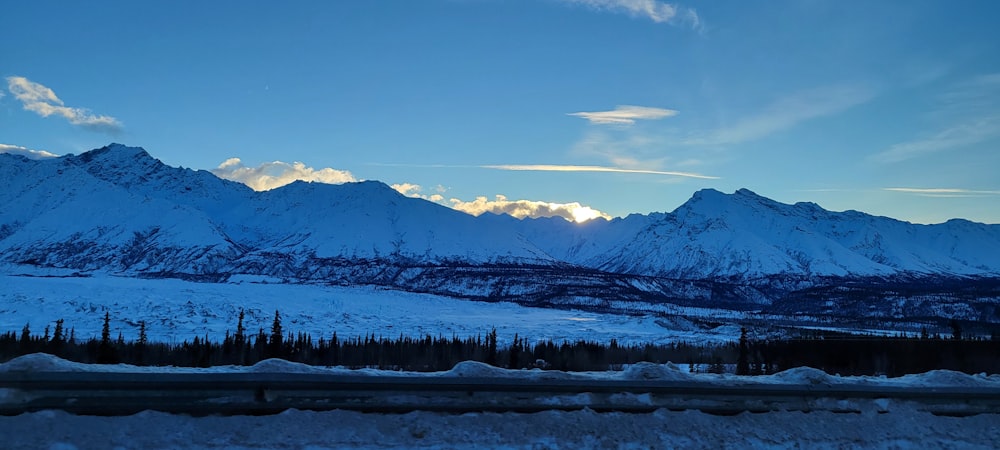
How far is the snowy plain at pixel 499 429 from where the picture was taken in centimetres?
840

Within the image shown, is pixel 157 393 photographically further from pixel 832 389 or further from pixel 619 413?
pixel 832 389

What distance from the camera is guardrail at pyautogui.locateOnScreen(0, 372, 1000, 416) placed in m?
8.91

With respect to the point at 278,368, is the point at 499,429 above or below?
below

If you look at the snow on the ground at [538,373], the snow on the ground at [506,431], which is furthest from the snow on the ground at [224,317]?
the snow on the ground at [506,431]

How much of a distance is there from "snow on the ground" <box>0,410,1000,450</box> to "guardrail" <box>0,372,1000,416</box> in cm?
23

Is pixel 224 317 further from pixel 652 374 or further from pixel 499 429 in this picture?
pixel 499 429

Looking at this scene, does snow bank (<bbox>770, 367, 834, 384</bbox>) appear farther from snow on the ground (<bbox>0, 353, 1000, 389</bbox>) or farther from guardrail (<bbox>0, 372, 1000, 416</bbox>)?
guardrail (<bbox>0, 372, 1000, 416</bbox>)

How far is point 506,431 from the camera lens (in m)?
9.45

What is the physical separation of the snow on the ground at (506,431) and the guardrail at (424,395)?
0.23 metres

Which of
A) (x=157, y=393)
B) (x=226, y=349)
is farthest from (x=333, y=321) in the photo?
(x=157, y=393)

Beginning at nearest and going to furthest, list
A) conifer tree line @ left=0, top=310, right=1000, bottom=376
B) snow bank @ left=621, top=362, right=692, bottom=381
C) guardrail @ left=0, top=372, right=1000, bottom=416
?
guardrail @ left=0, top=372, right=1000, bottom=416, snow bank @ left=621, top=362, right=692, bottom=381, conifer tree line @ left=0, top=310, right=1000, bottom=376

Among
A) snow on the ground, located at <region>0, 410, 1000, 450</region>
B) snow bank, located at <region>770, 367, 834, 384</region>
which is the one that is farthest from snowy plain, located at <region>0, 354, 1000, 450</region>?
snow bank, located at <region>770, 367, 834, 384</region>

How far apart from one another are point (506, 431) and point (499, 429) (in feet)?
0.33

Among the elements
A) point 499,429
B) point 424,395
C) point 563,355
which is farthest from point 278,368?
point 563,355
